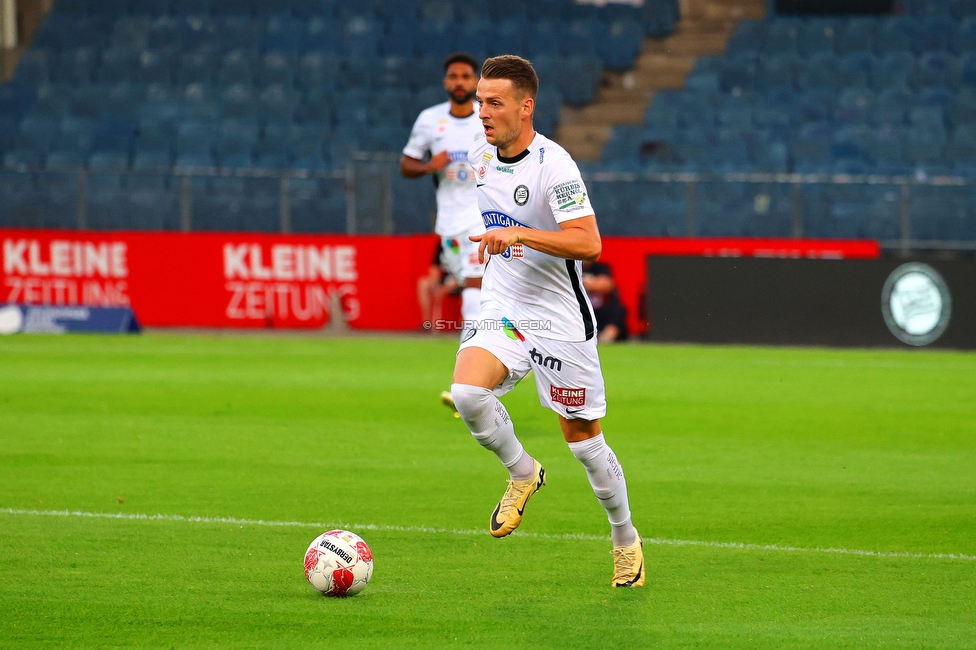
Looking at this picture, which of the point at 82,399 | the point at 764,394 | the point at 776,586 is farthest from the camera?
the point at 764,394

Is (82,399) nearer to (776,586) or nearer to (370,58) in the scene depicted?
(776,586)

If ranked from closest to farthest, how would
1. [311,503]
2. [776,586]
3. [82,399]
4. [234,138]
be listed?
[776,586]
[311,503]
[82,399]
[234,138]

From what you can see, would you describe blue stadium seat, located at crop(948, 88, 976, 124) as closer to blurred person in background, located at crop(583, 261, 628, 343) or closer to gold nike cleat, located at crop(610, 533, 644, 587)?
blurred person in background, located at crop(583, 261, 628, 343)

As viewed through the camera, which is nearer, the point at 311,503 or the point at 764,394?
the point at 311,503

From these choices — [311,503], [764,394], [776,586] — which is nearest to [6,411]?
[311,503]

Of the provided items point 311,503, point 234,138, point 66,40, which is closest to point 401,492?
point 311,503

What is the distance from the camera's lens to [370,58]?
26.6 metres

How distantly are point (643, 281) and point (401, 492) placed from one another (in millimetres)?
12249

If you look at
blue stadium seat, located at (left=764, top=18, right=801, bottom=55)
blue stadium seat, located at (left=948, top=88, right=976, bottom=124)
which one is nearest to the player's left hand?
blue stadium seat, located at (left=948, top=88, right=976, bottom=124)

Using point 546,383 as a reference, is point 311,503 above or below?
below

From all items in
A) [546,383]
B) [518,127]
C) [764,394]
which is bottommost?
[764,394]

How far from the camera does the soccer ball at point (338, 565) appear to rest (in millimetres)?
5598

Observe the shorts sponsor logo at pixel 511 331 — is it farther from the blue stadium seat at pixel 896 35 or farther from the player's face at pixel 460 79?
the blue stadium seat at pixel 896 35

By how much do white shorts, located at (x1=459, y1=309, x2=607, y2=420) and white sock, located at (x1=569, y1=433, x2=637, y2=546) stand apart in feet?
0.44
